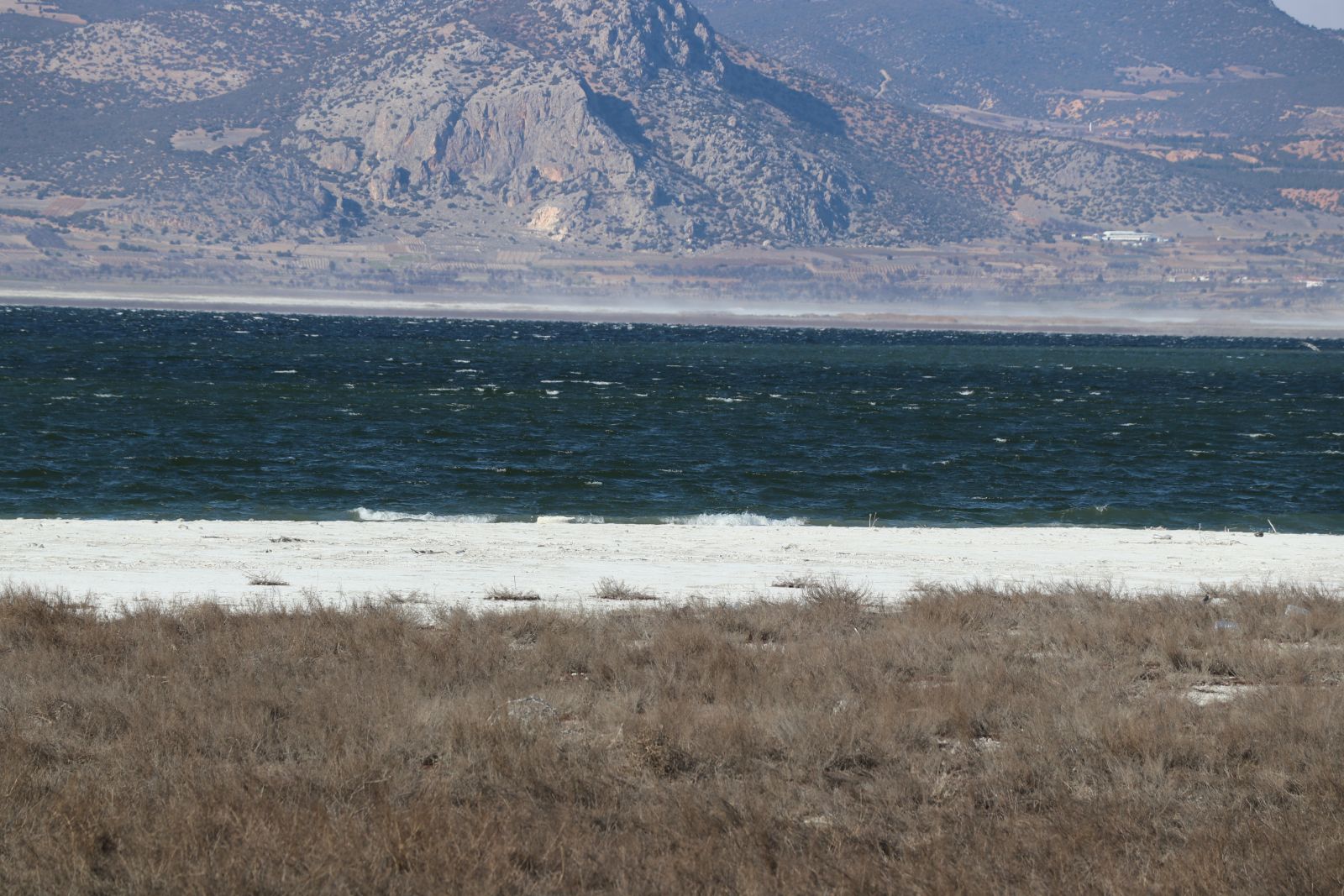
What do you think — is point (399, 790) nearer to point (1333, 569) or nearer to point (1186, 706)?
point (1186, 706)

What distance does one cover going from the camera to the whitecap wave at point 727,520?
26953mm

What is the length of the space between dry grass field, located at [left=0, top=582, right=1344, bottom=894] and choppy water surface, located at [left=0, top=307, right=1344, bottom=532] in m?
14.2

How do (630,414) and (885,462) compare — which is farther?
(630,414)

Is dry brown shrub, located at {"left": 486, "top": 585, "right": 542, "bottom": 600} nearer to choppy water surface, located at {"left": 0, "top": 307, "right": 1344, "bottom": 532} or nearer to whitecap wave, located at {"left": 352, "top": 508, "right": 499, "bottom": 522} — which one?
whitecap wave, located at {"left": 352, "top": 508, "right": 499, "bottom": 522}

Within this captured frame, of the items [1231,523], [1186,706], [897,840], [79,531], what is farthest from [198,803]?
[1231,523]

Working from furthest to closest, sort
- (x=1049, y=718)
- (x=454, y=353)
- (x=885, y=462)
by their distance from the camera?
(x=454, y=353) → (x=885, y=462) → (x=1049, y=718)

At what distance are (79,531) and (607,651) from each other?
1250 cm

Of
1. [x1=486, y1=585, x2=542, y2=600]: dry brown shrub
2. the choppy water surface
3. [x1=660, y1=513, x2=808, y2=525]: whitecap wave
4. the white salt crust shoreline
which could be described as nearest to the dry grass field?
[x1=486, y1=585, x2=542, y2=600]: dry brown shrub

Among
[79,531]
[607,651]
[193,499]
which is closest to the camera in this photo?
[607,651]

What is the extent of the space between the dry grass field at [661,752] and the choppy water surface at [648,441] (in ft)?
46.7

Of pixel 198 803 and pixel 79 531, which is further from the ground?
pixel 198 803

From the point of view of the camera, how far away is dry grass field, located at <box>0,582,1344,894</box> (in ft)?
24.9

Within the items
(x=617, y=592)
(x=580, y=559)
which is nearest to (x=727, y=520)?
(x=580, y=559)

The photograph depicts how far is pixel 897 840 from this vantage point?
8.24 m
